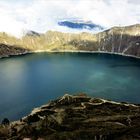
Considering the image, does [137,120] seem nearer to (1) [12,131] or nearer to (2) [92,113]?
(2) [92,113]

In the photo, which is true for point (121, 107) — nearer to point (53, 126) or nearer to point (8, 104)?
point (53, 126)

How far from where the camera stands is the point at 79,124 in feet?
404

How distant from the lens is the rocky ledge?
111m

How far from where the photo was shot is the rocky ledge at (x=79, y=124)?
365 ft

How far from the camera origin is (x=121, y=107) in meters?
150

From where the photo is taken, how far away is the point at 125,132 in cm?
11356

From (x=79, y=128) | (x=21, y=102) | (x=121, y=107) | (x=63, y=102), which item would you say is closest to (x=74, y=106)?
(x=63, y=102)

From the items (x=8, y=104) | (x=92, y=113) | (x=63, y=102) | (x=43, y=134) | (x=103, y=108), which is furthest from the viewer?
(x=8, y=104)

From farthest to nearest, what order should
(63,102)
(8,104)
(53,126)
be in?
(8,104)
(63,102)
(53,126)

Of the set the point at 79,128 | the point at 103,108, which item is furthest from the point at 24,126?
the point at 103,108

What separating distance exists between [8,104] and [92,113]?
69.3 m

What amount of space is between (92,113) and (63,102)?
77.2 feet

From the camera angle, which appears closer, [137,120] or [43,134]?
[43,134]

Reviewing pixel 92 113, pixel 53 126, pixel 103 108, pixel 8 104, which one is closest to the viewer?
pixel 53 126
